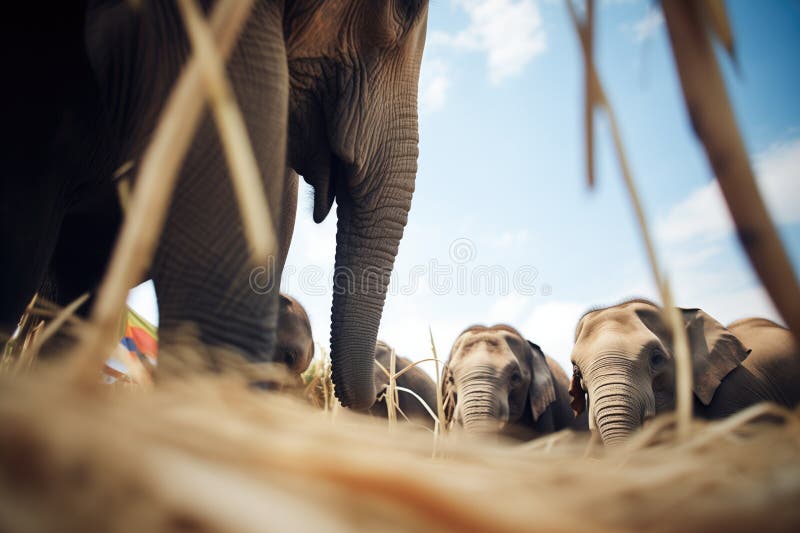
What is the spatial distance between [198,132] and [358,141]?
819mm

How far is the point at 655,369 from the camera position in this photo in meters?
3.38

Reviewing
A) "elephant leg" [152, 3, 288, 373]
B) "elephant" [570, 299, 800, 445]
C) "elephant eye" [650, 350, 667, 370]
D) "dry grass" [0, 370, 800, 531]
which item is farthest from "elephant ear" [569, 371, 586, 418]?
"dry grass" [0, 370, 800, 531]

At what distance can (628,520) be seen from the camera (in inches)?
11.5

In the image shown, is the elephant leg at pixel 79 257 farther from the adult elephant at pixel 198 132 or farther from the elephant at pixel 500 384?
the elephant at pixel 500 384

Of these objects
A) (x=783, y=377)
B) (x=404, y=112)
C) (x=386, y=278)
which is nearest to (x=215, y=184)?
(x=386, y=278)

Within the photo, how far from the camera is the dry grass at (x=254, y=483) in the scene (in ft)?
0.70

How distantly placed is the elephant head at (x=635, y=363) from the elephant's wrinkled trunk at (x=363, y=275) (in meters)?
1.83

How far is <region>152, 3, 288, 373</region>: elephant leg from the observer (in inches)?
37.3

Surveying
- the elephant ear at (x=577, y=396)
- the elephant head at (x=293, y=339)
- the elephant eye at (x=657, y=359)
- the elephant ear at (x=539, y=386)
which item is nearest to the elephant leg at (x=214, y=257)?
the elephant head at (x=293, y=339)

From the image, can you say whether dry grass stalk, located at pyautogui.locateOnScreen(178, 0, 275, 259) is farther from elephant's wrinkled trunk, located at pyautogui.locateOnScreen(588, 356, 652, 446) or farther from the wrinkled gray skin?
the wrinkled gray skin

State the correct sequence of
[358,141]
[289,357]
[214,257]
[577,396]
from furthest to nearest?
[577,396], [289,357], [358,141], [214,257]

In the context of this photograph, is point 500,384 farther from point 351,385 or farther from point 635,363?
point 351,385

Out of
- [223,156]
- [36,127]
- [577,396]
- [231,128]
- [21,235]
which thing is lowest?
[577,396]

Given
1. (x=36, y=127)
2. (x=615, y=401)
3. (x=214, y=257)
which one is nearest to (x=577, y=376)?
(x=615, y=401)
